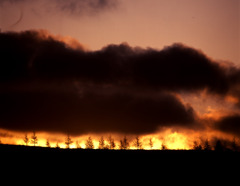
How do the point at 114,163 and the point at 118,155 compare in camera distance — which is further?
the point at 118,155

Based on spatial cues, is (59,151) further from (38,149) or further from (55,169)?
(55,169)

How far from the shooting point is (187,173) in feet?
59.8

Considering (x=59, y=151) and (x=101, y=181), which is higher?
(x=59, y=151)

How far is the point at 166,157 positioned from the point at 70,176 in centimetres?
→ 782

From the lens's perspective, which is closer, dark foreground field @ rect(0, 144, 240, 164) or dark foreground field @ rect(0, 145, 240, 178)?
dark foreground field @ rect(0, 145, 240, 178)

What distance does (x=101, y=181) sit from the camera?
53.0ft

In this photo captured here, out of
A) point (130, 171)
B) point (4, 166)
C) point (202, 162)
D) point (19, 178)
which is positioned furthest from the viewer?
point (202, 162)

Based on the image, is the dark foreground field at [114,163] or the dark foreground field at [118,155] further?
the dark foreground field at [118,155]

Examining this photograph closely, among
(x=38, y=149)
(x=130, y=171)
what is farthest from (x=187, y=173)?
(x=38, y=149)

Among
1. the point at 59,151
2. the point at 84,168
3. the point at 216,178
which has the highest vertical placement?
the point at 59,151

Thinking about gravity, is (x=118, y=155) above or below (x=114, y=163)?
above

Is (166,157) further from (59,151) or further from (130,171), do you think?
(59,151)

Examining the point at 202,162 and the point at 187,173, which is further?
the point at 202,162

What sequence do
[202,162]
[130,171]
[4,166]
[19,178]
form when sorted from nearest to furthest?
[19,178]
[4,166]
[130,171]
[202,162]
